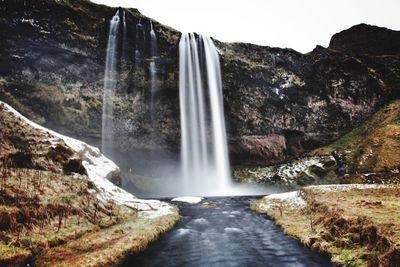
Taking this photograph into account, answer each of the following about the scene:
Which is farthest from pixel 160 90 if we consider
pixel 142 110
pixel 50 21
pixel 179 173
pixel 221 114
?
pixel 50 21

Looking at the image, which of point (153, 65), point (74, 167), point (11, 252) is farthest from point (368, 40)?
point (11, 252)

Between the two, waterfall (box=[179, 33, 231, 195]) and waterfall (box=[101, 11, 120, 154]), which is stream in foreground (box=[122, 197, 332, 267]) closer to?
waterfall (box=[179, 33, 231, 195])

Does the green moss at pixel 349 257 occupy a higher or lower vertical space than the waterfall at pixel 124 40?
lower

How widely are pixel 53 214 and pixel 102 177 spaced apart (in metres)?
12.0

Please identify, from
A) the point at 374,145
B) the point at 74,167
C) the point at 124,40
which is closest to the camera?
the point at 74,167

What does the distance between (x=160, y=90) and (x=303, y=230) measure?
3806 cm

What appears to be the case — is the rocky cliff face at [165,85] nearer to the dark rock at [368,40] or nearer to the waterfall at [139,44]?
the waterfall at [139,44]

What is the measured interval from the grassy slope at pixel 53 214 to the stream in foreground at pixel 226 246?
1.00 m

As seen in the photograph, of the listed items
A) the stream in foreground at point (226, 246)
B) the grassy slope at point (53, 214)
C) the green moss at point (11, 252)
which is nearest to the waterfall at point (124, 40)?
the grassy slope at point (53, 214)

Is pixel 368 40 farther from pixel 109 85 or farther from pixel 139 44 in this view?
pixel 109 85

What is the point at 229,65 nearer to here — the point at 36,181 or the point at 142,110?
the point at 142,110

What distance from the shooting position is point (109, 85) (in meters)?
49.1

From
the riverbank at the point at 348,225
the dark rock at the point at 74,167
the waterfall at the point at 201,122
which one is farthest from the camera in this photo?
the waterfall at the point at 201,122

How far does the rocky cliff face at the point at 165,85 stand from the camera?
4409cm
